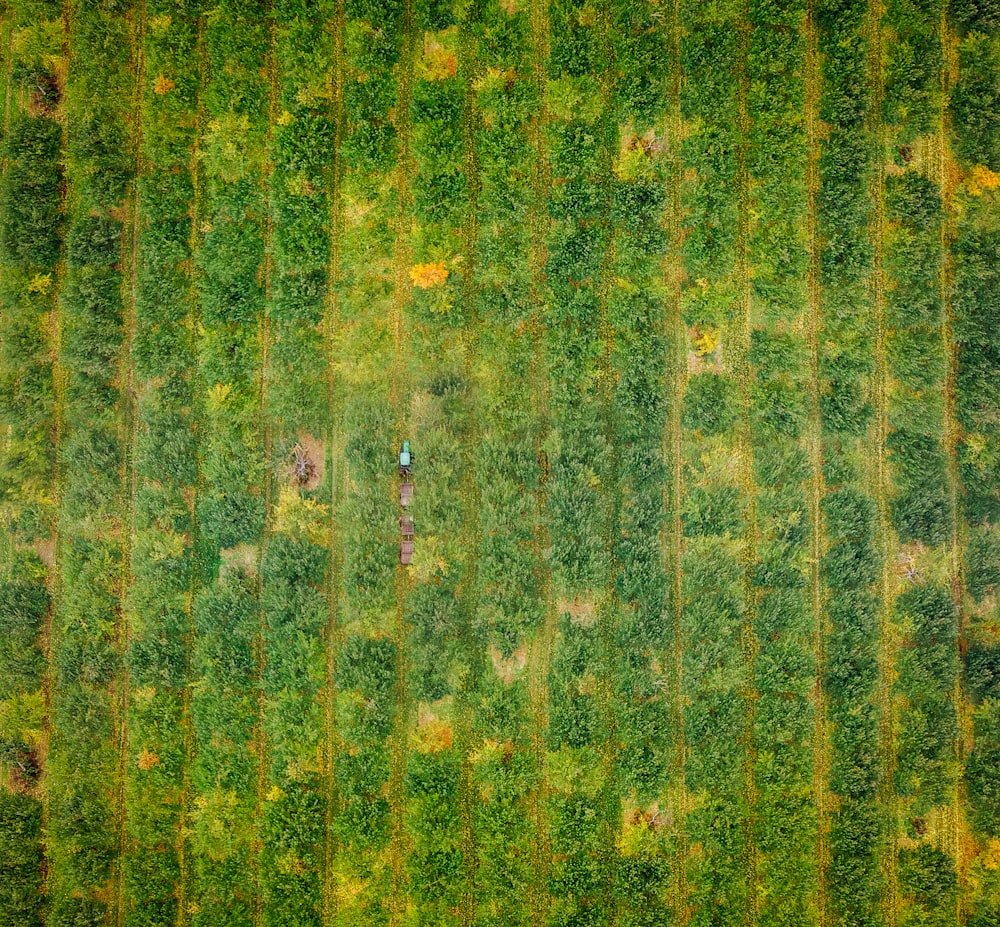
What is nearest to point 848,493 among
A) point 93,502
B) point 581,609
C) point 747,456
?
point 747,456

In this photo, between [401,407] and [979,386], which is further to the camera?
[401,407]

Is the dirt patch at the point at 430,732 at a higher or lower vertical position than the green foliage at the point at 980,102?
lower

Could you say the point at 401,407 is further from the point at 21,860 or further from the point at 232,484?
the point at 21,860

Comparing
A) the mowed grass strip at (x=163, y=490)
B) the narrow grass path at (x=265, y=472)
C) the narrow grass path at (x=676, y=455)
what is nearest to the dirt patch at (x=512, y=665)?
the narrow grass path at (x=676, y=455)

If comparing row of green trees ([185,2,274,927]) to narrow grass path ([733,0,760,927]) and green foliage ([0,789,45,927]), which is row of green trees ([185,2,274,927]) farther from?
narrow grass path ([733,0,760,927])

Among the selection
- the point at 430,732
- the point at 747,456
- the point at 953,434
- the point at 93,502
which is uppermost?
the point at 953,434

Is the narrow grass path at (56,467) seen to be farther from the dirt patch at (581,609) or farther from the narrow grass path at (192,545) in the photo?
the dirt patch at (581,609)
